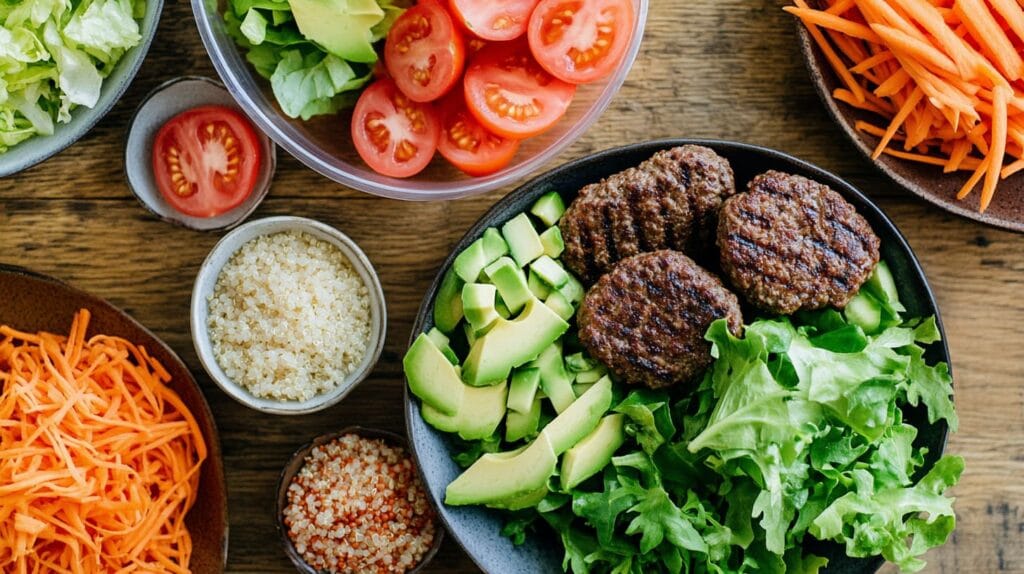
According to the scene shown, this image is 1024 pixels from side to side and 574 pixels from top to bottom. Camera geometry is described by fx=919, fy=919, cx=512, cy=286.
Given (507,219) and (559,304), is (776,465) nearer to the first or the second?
(559,304)

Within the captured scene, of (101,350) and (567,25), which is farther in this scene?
(101,350)

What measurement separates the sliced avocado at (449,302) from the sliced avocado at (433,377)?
99 millimetres

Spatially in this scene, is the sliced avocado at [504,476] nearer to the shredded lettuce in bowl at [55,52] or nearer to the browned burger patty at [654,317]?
the browned burger patty at [654,317]

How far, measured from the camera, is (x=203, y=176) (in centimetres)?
244

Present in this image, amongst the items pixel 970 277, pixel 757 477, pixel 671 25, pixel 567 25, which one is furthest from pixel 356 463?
pixel 970 277

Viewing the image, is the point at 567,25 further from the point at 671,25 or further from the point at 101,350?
the point at 101,350

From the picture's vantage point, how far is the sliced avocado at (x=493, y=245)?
7.37ft

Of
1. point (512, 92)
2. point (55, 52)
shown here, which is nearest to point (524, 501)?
point (512, 92)

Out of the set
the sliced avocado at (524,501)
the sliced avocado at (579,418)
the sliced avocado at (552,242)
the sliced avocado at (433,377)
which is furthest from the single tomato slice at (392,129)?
the sliced avocado at (524,501)

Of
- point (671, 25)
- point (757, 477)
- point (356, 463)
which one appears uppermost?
point (671, 25)

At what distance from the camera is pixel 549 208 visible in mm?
2309

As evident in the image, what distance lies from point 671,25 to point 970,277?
1110mm

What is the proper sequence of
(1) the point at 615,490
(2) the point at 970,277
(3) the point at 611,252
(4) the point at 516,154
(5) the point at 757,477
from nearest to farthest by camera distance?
(5) the point at 757,477 < (1) the point at 615,490 < (3) the point at 611,252 < (4) the point at 516,154 < (2) the point at 970,277

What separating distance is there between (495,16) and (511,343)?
78cm
